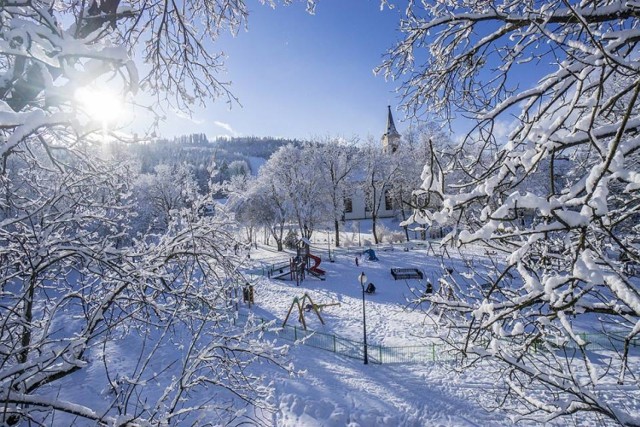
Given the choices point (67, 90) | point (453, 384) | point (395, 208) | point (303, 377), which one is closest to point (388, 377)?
point (453, 384)

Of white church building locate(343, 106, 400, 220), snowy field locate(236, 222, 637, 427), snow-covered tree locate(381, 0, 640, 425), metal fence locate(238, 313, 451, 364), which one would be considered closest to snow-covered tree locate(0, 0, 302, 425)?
snowy field locate(236, 222, 637, 427)

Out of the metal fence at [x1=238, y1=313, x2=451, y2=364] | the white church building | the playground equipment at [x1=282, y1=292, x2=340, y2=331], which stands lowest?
the metal fence at [x1=238, y1=313, x2=451, y2=364]

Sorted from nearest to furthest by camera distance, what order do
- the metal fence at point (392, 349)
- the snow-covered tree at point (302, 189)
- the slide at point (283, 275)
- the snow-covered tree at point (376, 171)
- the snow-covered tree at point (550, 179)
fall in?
the snow-covered tree at point (550, 179), the metal fence at point (392, 349), the slide at point (283, 275), the snow-covered tree at point (302, 189), the snow-covered tree at point (376, 171)

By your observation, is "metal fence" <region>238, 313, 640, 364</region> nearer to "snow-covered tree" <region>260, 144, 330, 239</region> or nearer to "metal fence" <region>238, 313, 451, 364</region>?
"metal fence" <region>238, 313, 451, 364</region>

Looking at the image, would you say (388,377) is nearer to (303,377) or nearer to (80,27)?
(303,377)

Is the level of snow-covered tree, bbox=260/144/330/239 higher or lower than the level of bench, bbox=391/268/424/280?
higher

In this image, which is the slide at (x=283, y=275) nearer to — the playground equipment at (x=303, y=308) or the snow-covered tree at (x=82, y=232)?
the playground equipment at (x=303, y=308)

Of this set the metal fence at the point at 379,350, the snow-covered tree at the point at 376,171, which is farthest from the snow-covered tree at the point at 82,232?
the snow-covered tree at the point at 376,171

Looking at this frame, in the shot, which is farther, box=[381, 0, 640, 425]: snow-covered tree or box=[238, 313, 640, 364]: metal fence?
box=[238, 313, 640, 364]: metal fence

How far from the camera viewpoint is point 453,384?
1050 centimetres

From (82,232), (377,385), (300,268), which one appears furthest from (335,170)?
(82,232)

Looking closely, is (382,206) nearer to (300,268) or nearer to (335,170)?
(335,170)

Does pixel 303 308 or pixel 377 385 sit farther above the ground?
pixel 303 308

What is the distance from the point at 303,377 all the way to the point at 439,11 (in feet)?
33.4
